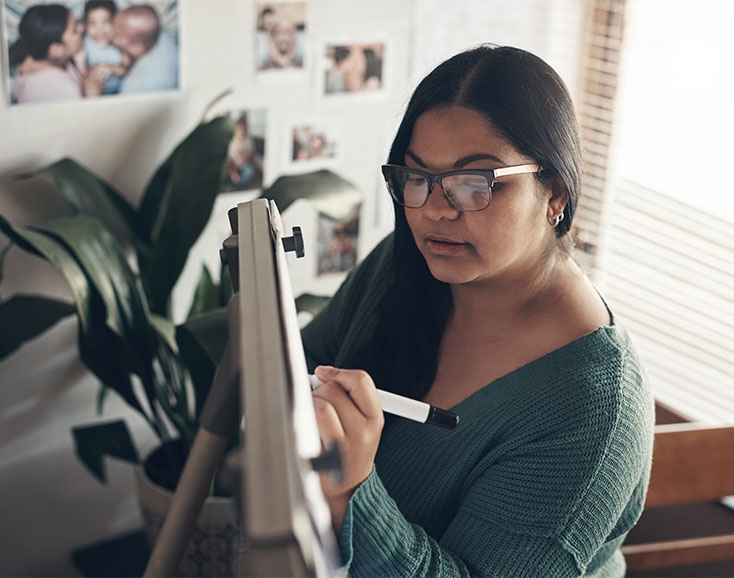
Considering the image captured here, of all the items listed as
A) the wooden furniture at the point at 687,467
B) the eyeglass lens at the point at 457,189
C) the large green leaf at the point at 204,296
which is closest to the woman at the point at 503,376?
the eyeglass lens at the point at 457,189


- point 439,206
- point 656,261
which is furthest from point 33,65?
point 656,261

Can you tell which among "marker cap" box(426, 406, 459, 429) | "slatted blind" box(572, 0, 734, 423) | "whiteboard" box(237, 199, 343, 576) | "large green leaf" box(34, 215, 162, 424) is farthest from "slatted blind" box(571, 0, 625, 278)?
"whiteboard" box(237, 199, 343, 576)

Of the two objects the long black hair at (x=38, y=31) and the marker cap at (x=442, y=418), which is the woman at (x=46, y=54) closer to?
the long black hair at (x=38, y=31)

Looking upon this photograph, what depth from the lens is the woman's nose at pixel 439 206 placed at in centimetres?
101

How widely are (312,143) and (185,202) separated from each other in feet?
1.56

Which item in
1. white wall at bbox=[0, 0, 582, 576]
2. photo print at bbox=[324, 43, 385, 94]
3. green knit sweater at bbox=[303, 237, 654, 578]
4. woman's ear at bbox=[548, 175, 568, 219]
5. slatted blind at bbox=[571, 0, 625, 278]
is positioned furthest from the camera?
slatted blind at bbox=[571, 0, 625, 278]

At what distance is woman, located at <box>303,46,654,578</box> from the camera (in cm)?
96

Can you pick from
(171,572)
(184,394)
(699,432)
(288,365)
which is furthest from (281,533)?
(184,394)

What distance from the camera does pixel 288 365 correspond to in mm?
473

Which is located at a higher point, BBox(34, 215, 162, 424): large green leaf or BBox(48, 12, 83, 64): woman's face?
BBox(48, 12, 83, 64): woman's face

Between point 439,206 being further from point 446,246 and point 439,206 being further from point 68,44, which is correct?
point 68,44

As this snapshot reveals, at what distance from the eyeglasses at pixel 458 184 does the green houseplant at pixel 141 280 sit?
20.3 inches

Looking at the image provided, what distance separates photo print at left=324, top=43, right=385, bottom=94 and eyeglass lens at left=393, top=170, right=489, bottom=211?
1.07 meters

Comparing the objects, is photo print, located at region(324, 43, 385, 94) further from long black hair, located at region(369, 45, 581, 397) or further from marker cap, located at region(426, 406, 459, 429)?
marker cap, located at region(426, 406, 459, 429)
